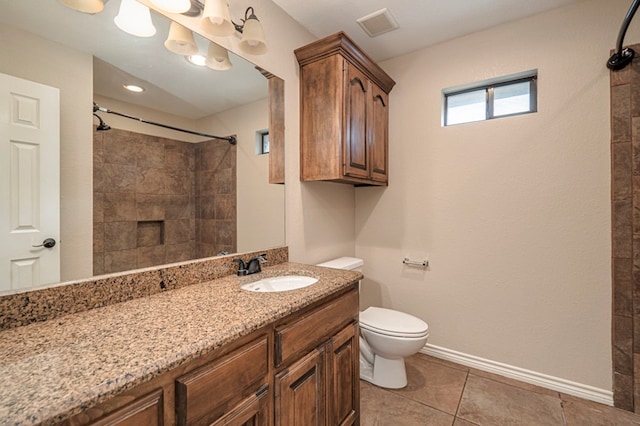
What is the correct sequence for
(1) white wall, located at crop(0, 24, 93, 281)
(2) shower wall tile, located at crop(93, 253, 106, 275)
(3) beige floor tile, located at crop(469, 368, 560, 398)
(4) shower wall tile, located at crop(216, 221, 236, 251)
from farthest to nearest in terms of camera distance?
(3) beige floor tile, located at crop(469, 368, 560, 398)
(4) shower wall tile, located at crop(216, 221, 236, 251)
(2) shower wall tile, located at crop(93, 253, 106, 275)
(1) white wall, located at crop(0, 24, 93, 281)

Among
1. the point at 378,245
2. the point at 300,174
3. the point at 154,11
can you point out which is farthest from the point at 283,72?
the point at 378,245

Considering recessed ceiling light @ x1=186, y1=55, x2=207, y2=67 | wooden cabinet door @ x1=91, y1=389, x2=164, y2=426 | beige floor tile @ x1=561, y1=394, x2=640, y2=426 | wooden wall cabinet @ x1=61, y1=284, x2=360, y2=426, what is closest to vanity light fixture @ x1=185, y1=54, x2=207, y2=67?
recessed ceiling light @ x1=186, y1=55, x2=207, y2=67

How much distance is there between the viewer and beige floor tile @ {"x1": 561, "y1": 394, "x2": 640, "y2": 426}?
1584mm

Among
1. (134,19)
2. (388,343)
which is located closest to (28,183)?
(134,19)

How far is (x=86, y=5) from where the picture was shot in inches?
40.4

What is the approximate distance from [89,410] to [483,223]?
2305 mm

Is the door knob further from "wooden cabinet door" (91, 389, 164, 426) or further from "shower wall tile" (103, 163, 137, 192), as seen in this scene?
"wooden cabinet door" (91, 389, 164, 426)

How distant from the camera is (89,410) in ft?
1.82

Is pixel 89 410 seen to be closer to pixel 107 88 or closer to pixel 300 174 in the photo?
pixel 107 88

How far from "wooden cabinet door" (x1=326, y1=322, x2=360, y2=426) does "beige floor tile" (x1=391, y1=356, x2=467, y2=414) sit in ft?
1.92

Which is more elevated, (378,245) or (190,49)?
(190,49)

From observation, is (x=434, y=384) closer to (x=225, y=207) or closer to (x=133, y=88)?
(x=225, y=207)

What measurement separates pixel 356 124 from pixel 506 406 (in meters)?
2.03

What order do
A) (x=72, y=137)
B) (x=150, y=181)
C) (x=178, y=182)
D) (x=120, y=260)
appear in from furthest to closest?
(x=178, y=182), (x=150, y=181), (x=120, y=260), (x=72, y=137)
